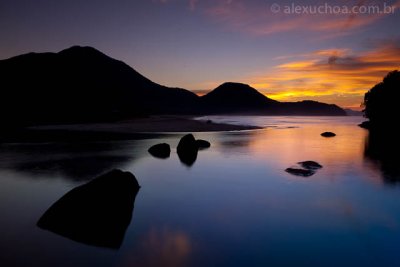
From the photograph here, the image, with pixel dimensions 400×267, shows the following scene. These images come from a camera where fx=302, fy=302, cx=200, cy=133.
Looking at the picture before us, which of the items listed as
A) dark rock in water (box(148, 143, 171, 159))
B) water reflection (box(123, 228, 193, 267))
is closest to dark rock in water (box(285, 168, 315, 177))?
dark rock in water (box(148, 143, 171, 159))

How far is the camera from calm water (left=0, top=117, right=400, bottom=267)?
7.86 meters

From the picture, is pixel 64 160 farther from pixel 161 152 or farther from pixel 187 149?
pixel 187 149

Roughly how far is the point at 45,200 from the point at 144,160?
35.4 feet

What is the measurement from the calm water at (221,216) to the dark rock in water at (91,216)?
0.31 meters

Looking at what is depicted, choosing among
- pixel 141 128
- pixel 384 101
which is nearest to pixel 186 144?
pixel 141 128

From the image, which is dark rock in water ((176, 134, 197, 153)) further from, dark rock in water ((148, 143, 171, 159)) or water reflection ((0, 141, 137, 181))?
water reflection ((0, 141, 137, 181))

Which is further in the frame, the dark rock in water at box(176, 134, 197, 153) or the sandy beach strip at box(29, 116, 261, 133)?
the sandy beach strip at box(29, 116, 261, 133)

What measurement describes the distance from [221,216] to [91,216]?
179 inches

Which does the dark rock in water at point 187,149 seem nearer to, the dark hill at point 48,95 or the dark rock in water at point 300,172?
the dark rock in water at point 300,172

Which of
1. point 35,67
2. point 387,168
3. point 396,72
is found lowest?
point 387,168

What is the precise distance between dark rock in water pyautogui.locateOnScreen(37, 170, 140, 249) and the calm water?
0.31 m

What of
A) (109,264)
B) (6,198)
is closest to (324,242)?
(109,264)

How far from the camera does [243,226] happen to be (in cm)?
1012

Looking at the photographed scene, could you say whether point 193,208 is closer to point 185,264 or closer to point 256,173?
point 185,264
